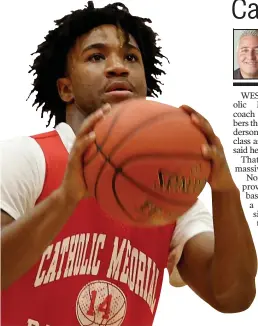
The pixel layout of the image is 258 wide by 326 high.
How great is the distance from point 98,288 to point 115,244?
9 cm

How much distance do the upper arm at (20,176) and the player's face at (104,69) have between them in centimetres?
17

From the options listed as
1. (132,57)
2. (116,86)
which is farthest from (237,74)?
(116,86)

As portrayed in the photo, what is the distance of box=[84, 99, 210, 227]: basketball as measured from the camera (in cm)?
96

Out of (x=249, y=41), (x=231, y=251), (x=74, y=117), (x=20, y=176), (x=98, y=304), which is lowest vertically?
(x=98, y=304)

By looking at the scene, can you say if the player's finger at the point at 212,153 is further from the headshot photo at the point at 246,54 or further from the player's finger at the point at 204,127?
the headshot photo at the point at 246,54

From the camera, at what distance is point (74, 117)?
1322 mm

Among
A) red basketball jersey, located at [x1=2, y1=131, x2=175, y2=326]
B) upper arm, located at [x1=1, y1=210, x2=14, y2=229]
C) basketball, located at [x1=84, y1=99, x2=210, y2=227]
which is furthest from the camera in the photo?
red basketball jersey, located at [x1=2, y1=131, x2=175, y2=326]

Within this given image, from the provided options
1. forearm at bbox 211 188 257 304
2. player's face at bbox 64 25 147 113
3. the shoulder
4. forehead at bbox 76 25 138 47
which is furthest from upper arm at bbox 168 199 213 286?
the shoulder

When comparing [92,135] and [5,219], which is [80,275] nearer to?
[5,219]

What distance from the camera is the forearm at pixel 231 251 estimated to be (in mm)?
1092

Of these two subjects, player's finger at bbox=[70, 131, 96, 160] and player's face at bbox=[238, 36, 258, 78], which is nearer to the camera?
player's finger at bbox=[70, 131, 96, 160]

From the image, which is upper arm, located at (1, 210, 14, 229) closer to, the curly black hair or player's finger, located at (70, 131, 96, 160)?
player's finger, located at (70, 131, 96, 160)

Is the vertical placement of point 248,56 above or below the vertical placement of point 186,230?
above

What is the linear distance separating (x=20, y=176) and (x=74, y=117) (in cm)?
26
